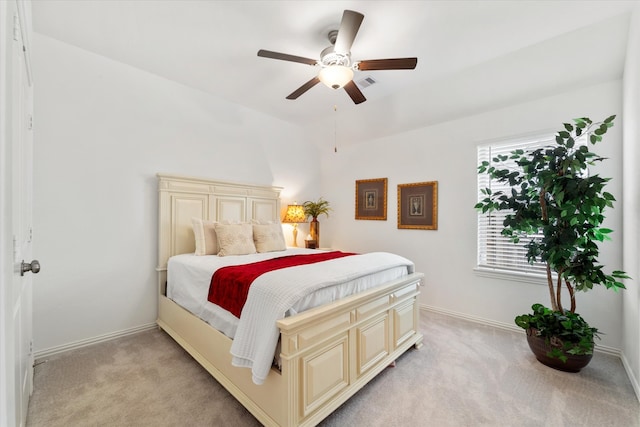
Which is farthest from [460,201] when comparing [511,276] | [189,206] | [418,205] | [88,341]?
[88,341]

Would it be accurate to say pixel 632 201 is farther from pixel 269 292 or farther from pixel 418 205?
pixel 269 292

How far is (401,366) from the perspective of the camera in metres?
2.31

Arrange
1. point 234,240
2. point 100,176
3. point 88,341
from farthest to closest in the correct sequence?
1. point 234,240
2. point 100,176
3. point 88,341

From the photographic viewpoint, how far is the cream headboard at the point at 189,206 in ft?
10.0

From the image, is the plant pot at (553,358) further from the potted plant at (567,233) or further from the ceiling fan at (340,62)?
the ceiling fan at (340,62)

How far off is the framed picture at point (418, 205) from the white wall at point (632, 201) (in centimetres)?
173

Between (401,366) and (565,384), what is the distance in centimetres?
121

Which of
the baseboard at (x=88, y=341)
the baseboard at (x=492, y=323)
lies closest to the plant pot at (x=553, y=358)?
the baseboard at (x=492, y=323)

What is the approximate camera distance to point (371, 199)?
173 inches

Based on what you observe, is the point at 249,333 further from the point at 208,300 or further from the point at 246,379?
the point at 208,300

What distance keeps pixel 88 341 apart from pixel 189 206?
1.62 metres

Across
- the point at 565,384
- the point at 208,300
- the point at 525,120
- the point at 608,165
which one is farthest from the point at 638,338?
the point at 208,300

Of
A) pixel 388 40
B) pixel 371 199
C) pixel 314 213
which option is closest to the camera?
pixel 388 40

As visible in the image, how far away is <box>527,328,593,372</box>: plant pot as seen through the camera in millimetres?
2175
